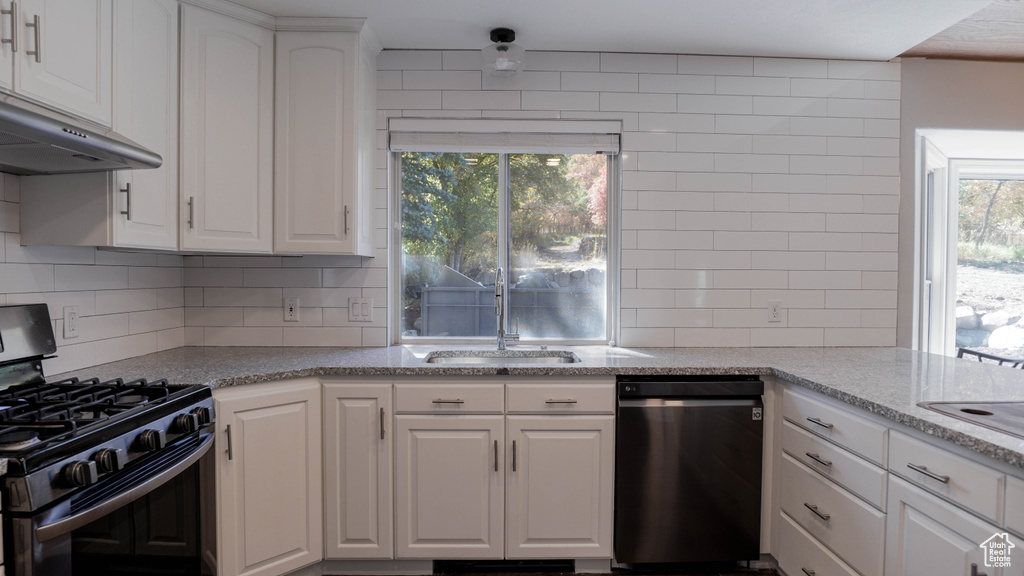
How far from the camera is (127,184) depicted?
5.91ft

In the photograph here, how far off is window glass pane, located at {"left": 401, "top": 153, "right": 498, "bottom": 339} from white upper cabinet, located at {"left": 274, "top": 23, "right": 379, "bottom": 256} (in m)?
0.48

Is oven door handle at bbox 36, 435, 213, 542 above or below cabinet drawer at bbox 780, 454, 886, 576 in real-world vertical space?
above

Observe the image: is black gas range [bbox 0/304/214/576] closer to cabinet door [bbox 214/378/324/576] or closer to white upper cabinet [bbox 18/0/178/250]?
cabinet door [bbox 214/378/324/576]

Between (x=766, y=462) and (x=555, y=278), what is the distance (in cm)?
127

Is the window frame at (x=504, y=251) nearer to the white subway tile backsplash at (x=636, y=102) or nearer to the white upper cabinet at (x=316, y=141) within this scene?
the white subway tile backsplash at (x=636, y=102)

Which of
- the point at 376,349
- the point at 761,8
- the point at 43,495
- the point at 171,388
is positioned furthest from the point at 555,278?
the point at 43,495

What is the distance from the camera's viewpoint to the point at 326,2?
2156 millimetres

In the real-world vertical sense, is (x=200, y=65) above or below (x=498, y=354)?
above

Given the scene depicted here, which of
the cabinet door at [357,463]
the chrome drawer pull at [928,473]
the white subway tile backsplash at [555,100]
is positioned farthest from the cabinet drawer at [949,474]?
the white subway tile backsplash at [555,100]

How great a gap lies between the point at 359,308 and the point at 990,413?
7.67 feet

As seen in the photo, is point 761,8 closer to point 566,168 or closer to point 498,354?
point 566,168

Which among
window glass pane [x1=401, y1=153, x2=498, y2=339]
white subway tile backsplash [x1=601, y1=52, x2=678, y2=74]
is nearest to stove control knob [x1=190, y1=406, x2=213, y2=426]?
window glass pane [x1=401, y1=153, x2=498, y2=339]

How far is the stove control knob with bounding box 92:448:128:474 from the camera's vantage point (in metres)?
1.23

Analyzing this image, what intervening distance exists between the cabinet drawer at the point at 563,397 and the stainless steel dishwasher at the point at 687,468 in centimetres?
6
